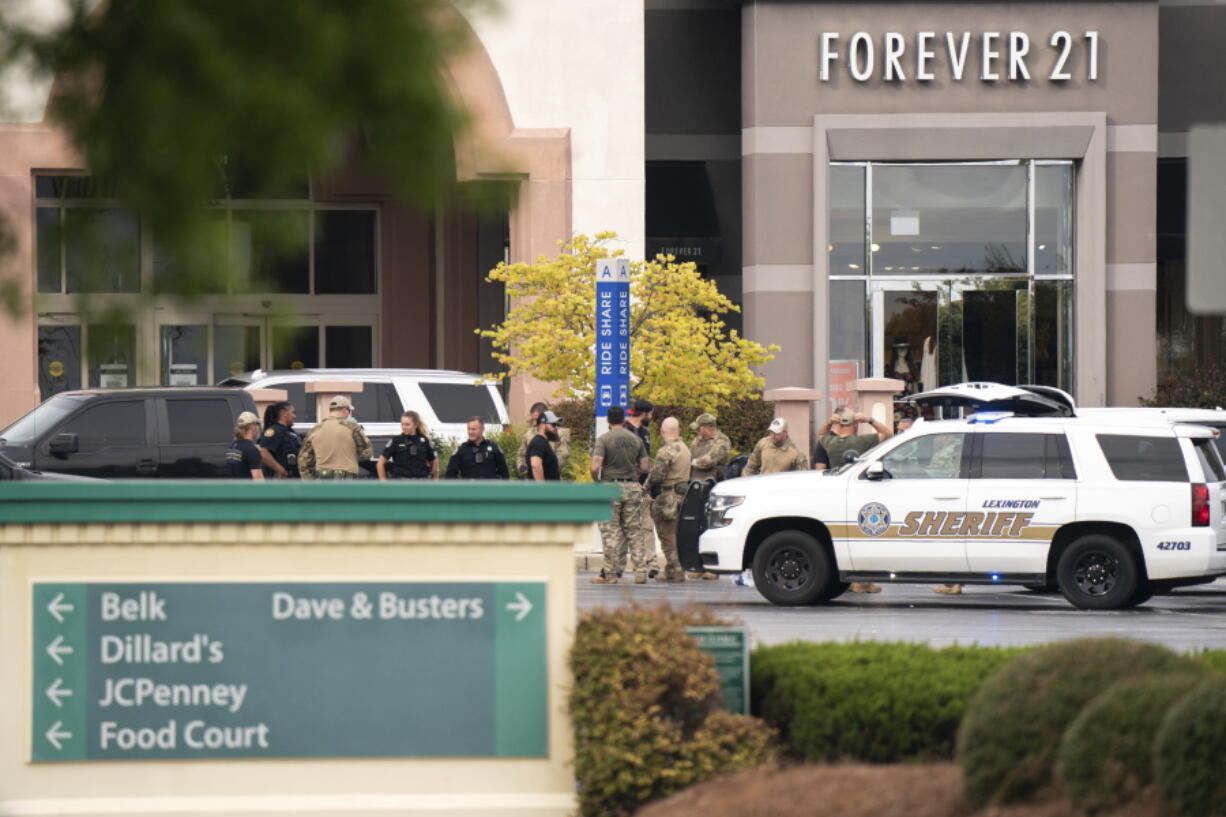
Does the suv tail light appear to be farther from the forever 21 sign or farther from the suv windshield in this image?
the forever 21 sign

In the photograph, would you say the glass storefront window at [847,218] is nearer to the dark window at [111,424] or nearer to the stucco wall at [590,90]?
the stucco wall at [590,90]

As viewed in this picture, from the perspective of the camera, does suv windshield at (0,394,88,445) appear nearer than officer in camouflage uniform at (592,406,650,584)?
No

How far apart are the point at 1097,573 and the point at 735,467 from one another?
16.5 ft

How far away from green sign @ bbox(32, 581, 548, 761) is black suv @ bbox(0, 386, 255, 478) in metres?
14.0

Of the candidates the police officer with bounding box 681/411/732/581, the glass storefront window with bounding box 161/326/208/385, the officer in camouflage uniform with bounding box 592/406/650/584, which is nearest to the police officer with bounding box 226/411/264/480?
the officer in camouflage uniform with bounding box 592/406/650/584

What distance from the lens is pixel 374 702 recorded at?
782cm

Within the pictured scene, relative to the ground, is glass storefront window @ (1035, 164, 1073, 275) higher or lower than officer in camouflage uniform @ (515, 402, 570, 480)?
higher

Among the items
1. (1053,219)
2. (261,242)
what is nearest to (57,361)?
(1053,219)

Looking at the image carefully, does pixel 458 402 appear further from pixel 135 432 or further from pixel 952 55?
pixel 952 55

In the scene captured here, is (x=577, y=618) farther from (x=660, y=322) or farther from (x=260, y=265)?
(x=660, y=322)

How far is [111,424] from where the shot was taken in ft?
71.8

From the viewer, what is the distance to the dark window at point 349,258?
41312mm

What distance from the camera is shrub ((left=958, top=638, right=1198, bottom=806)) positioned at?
655cm

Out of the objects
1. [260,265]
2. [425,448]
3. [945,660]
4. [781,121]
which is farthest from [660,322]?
[260,265]
